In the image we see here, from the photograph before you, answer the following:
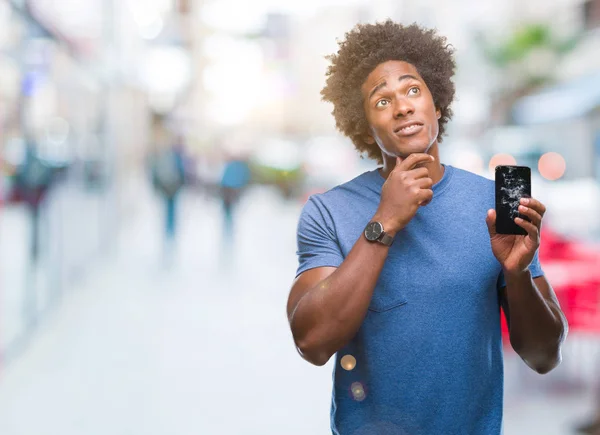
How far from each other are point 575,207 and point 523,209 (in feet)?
27.8

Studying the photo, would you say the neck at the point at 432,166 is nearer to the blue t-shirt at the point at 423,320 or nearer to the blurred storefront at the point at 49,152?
the blue t-shirt at the point at 423,320

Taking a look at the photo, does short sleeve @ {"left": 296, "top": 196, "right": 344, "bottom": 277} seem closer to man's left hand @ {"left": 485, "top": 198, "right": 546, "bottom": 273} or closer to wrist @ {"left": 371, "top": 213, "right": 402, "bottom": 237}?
wrist @ {"left": 371, "top": 213, "right": 402, "bottom": 237}

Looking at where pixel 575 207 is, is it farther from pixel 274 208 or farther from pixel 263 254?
pixel 274 208

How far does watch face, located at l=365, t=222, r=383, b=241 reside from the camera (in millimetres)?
1562

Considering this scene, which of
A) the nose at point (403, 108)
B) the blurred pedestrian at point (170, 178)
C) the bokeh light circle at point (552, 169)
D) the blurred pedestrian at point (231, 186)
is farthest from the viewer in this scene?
the blurred pedestrian at point (231, 186)

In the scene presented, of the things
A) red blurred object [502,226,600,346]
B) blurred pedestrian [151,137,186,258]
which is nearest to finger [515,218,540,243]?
red blurred object [502,226,600,346]

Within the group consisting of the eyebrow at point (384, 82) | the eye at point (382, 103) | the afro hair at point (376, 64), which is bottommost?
the eye at point (382, 103)

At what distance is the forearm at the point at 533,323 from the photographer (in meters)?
1.65

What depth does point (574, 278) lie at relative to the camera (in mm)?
5641

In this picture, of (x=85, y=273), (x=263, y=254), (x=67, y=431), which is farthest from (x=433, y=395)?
(x=263, y=254)

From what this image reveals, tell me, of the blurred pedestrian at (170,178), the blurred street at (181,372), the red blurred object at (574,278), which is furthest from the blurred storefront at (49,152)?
the red blurred object at (574,278)

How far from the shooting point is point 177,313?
852cm

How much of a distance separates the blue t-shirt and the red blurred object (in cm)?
355

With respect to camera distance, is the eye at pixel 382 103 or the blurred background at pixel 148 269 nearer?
the eye at pixel 382 103
